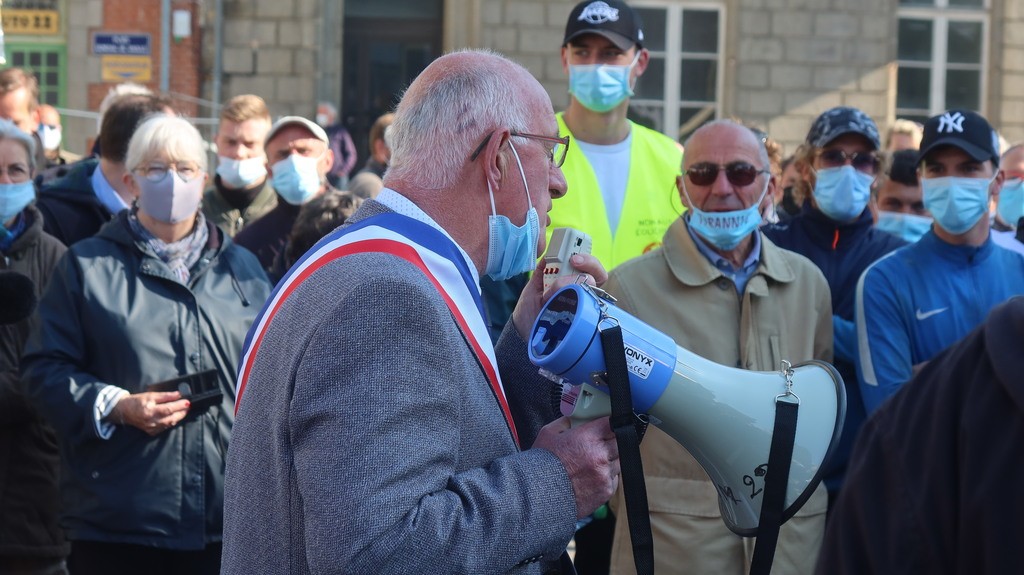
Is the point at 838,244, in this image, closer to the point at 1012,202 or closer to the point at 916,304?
the point at 916,304

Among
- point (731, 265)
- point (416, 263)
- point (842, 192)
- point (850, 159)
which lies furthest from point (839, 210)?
point (416, 263)

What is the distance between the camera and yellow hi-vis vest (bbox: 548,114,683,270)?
4.25 metres

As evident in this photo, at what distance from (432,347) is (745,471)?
83 centimetres

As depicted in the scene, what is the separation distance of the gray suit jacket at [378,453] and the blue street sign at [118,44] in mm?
11474

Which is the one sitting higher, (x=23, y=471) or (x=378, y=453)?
(x=378, y=453)

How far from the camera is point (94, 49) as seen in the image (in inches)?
502

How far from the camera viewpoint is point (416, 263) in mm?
2131

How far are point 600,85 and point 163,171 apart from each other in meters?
1.69

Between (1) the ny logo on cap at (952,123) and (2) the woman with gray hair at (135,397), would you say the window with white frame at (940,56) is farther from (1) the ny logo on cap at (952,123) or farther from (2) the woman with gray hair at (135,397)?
(2) the woman with gray hair at (135,397)

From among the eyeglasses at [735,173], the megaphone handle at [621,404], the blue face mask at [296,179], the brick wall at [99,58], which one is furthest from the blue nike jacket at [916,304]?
the brick wall at [99,58]

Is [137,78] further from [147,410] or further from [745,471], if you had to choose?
[745,471]

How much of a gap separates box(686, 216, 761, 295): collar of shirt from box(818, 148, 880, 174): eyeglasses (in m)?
1.08

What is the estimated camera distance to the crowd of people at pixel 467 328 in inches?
75.8

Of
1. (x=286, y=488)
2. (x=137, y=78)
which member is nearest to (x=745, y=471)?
(x=286, y=488)
